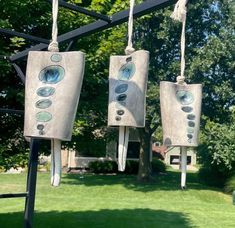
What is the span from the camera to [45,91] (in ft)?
10.5

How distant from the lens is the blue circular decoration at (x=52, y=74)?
125 inches

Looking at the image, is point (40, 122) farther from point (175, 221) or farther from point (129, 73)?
point (175, 221)

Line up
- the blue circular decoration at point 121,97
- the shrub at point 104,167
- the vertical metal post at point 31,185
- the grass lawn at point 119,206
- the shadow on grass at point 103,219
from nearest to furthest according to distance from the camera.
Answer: the blue circular decoration at point 121,97 < the vertical metal post at point 31,185 < the shadow on grass at point 103,219 < the grass lawn at point 119,206 < the shrub at point 104,167

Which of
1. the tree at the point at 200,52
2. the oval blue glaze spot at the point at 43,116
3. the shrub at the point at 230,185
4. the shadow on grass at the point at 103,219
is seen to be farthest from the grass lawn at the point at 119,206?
the oval blue glaze spot at the point at 43,116

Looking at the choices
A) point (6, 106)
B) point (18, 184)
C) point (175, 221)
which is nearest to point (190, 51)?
point (18, 184)

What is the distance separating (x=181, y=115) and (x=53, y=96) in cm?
104

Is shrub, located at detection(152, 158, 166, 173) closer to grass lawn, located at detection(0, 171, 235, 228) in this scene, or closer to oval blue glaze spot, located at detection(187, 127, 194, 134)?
grass lawn, located at detection(0, 171, 235, 228)

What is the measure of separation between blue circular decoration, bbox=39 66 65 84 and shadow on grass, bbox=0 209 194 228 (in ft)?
26.7

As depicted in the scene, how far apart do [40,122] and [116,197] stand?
47.9ft

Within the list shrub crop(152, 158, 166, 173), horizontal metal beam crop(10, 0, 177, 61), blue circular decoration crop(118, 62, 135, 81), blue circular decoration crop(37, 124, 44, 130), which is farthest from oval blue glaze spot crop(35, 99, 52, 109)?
shrub crop(152, 158, 166, 173)

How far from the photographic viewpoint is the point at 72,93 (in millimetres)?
3094

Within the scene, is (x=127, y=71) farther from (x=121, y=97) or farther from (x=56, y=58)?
(x=56, y=58)

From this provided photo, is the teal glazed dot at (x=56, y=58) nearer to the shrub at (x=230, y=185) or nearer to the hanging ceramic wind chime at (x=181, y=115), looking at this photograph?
the hanging ceramic wind chime at (x=181, y=115)

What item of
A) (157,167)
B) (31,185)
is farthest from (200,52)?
(31,185)
